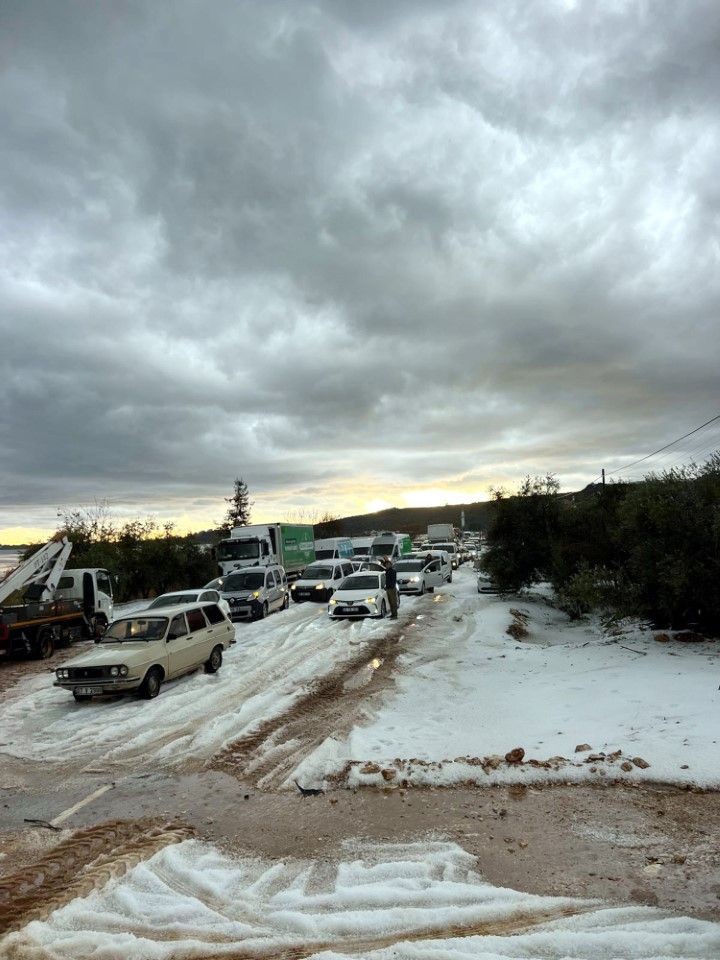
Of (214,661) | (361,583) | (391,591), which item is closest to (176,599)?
(214,661)

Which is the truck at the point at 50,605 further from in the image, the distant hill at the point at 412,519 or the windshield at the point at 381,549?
the distant hill at the point at 412,519

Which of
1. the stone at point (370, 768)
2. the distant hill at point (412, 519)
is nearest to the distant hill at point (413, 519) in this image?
the distant hill at point (412, 519)

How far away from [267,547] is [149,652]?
2092cm

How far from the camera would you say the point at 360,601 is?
67.9 ft

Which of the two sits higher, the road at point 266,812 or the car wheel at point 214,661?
the car wheel at point 214,661

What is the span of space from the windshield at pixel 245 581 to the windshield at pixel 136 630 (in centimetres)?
964

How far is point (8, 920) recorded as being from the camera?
186 inches

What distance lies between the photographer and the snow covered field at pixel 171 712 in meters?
9.03

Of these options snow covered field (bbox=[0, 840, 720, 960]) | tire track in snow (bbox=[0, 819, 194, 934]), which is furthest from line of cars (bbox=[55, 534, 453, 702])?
snow covered field (bbox=[0, 840, 720, 960])

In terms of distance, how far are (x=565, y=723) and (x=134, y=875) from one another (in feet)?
18.9

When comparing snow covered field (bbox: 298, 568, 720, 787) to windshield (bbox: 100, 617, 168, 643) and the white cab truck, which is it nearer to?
windshield (bbox: 100, 617, 168, 643)

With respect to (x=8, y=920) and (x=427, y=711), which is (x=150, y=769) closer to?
(x=8, y=920)

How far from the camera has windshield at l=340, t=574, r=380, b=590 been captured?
22.0 metres

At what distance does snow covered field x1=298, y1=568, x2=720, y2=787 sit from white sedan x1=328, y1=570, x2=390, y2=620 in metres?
6.12
